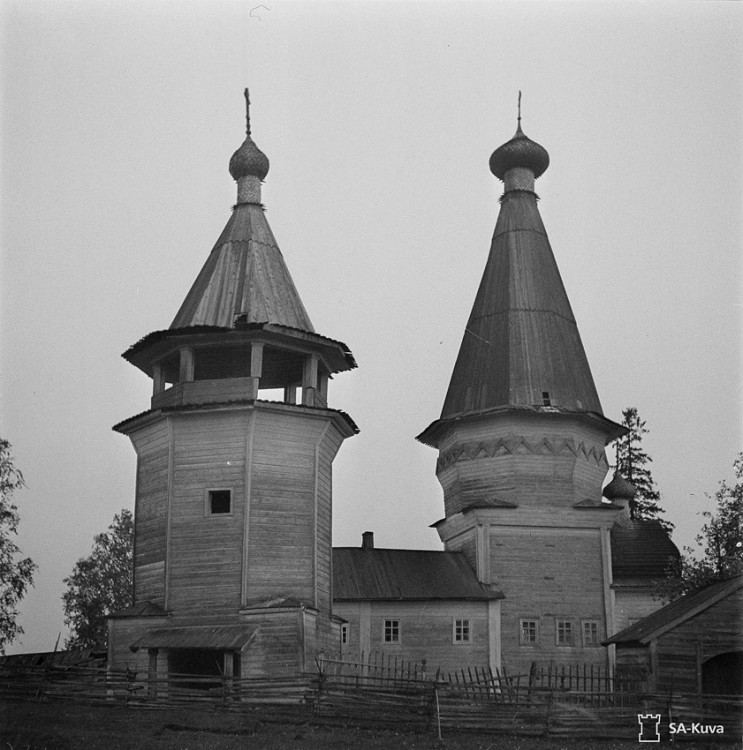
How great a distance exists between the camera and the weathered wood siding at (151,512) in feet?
97.1

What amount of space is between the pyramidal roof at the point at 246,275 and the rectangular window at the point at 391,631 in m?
9.74

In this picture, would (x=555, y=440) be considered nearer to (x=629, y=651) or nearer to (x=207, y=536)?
(x=629, y=651)

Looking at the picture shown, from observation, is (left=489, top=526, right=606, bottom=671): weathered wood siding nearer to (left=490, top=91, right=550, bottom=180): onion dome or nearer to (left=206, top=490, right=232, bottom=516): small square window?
(left=206, top=490, right=232, bottom=516): small square window

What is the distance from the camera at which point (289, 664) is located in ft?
91.6

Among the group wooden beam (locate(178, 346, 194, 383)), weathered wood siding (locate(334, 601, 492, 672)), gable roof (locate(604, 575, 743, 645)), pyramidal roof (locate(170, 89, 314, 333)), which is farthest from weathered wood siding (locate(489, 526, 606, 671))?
wooden beam (locate(178, 346, 194, 383))

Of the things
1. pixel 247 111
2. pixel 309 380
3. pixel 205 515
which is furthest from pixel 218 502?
pixel 247 111

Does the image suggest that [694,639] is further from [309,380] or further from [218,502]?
[218,502]

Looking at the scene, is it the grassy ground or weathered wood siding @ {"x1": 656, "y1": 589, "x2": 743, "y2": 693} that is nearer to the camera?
the grassy ground

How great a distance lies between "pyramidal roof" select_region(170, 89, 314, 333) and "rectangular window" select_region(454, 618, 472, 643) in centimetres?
1059

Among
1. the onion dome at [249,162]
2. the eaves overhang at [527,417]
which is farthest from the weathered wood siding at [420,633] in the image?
the onion dome at [249,162]

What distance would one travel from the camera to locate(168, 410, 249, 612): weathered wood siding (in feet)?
94.3

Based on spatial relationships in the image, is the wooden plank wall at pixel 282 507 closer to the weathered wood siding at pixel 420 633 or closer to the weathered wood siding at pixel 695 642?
the weathered wood siding at pixel 420 633

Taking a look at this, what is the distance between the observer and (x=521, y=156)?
4434cm

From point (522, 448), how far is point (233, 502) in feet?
41.1
